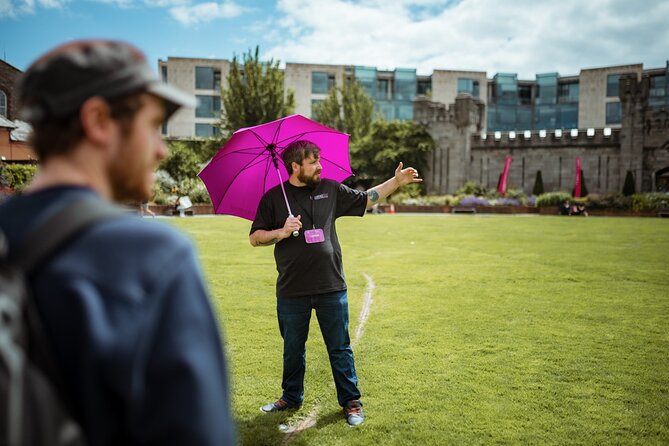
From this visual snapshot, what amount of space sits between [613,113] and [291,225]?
78.1m

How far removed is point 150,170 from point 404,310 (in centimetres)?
765

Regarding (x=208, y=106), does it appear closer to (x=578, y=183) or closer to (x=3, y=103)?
(x=3, y=103)

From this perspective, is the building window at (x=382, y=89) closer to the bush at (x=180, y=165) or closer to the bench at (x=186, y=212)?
the bush at (x=180, y=165)

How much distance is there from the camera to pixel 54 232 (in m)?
1.22

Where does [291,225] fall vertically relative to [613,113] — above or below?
below

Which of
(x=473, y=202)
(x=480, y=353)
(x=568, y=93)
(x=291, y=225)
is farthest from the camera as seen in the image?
(x=568, y=93)

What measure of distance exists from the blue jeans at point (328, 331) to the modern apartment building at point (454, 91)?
6851 cm

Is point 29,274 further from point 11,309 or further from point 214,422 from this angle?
point 214,422

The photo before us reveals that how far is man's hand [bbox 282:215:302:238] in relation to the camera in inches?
175

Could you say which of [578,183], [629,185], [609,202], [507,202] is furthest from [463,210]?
[629,185]

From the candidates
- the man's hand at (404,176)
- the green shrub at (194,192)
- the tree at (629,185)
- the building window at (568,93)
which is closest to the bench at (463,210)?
the tree at (629,185)

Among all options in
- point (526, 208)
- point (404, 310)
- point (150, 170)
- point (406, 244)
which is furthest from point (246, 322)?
point (526, 208)

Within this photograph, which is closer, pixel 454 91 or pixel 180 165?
pixel 180 165

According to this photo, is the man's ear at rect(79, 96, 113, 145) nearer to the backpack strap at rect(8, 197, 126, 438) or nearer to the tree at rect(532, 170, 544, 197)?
the backpack strap at rect(8, 197, 126, 438)
